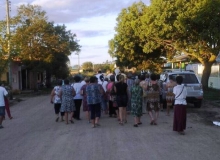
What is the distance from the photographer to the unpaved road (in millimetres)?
8852

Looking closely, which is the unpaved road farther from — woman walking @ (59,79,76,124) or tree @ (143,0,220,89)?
tree @ (143,0,220,89)

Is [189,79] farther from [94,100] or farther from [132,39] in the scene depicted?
[132,39]

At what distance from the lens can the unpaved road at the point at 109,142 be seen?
8.85m

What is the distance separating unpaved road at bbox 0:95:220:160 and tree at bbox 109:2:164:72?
1626 centimetres

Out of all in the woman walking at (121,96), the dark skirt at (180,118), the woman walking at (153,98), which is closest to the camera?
the dark skirt at (180,118)

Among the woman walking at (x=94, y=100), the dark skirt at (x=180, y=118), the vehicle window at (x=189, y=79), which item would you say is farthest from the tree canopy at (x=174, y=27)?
the dark skirt at (x=180, y=118)

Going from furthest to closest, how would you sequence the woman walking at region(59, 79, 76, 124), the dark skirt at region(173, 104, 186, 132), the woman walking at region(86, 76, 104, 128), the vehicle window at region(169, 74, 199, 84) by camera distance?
the vehicle window at region(169, 74, 199, 84) < the woman walking at region(59, 79, 76, 124) < the woman walking at region(86, 76, 104, 128) < the dark skirt at region(173, 104, 186, 132)

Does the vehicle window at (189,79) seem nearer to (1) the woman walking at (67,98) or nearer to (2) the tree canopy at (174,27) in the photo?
(1) the woman walking at (67,98)

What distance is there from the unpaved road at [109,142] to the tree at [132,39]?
16.3 meters

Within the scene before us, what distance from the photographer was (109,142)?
1041cm

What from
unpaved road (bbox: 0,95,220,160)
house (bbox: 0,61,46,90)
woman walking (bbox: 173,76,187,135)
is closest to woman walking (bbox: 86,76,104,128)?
unpaved road (bbox: 0,95,220,160)

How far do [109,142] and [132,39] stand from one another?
76.0 ft

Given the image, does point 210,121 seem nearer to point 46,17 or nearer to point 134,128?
point 134,128

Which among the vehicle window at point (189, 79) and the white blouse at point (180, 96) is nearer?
the white blouse at point (180, 96)
